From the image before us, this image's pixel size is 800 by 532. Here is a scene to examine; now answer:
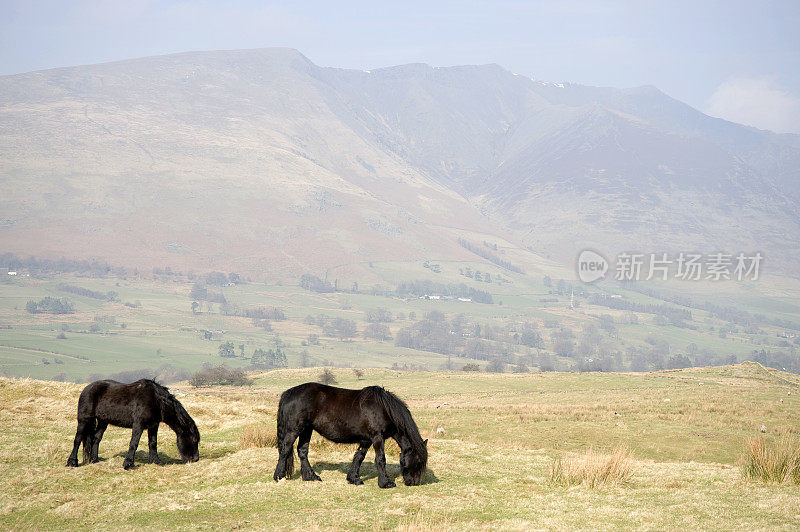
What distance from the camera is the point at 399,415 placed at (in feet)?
47.6

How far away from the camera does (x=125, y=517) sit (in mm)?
11938

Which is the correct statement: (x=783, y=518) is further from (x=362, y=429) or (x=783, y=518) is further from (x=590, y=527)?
(x=362, y=429)

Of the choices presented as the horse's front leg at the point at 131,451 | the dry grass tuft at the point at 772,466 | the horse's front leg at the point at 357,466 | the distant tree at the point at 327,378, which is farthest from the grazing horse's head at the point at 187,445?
the distant tree at the point at 327,378

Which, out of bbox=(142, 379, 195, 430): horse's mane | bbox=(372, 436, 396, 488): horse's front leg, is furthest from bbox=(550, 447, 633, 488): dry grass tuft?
bbox=(142, 379, 195, 430): horse's mane

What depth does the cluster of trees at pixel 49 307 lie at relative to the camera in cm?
18350

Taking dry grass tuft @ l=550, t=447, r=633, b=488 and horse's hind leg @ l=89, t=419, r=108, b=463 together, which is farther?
horse's hind leg @ l=89, t=419, r=108, b=463

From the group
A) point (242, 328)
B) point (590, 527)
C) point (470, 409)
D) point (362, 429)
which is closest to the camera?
point (590, 527)

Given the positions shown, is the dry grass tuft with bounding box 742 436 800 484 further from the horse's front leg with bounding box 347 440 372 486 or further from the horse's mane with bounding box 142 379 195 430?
the horse's mane with bounding box 142 379 195 430

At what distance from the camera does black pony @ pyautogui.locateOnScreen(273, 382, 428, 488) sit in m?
14.4

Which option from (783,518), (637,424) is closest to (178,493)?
(783,518)

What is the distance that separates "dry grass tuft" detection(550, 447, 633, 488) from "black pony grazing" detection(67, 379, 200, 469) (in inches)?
373

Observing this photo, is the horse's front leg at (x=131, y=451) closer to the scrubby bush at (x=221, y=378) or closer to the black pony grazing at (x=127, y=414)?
the black pony grazing at (x=127, y=414)

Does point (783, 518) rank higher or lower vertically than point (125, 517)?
higher

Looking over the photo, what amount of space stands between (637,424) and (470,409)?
953 centimetres
